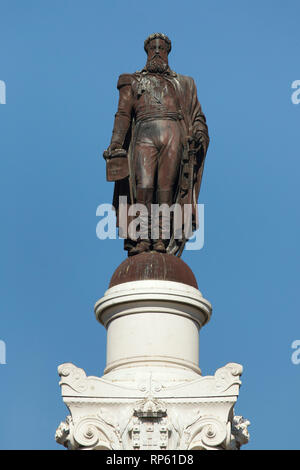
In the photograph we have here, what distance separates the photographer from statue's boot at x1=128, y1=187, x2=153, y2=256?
1017 inches

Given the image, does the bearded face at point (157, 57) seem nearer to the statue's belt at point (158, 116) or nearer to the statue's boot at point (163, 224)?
the statue's belt at point (158, 116)

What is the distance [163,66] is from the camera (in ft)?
90.1

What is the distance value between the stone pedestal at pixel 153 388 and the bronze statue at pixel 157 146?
1837mm

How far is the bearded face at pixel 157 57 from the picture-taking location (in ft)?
90.1

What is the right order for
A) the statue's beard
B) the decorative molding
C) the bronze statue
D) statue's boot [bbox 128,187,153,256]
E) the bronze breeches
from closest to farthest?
the decorative molding < statue's boot [bbox 128,187,153,256] < the bronze statue < the bronze breeches < the statue's beard

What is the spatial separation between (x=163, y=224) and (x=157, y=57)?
4.09 meters

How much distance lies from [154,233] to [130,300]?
215 centimetres

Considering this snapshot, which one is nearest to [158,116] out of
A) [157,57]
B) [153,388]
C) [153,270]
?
[157,57]

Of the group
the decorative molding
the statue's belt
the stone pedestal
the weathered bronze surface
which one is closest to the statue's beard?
the statue's belt

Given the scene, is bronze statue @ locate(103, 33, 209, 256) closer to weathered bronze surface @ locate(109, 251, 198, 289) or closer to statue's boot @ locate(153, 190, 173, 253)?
statue's boot @ locate(153, 190, 173, 253)

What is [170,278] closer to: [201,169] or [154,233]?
[154,233]

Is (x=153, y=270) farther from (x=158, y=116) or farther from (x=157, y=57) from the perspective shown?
(x=157, y=57)

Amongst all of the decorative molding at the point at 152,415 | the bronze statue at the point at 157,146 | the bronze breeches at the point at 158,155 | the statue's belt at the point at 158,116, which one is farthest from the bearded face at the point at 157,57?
the decorative molding at the point at 152,415
